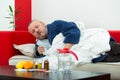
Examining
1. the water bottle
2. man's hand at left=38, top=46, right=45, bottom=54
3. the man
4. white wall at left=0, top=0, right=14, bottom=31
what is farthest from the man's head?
white wall at left=0, top=0, right=14, bottom=31

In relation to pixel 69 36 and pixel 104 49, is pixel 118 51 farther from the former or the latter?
pixel 69 36

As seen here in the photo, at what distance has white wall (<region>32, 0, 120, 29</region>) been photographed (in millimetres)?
3730

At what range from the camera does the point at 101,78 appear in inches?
79.7

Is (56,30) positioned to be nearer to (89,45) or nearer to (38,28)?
(38,28)

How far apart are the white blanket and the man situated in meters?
0.06

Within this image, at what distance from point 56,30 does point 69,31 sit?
0.21 meters

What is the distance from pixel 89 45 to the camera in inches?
117

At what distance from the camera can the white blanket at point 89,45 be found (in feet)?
9.52

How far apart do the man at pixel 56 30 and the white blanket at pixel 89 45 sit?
0.21ft

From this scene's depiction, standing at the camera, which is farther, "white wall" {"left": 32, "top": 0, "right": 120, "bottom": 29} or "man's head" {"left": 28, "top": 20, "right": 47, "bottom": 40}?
"white wall" {"left": 32, "top": 0, "right": 120, "bottom": 29}

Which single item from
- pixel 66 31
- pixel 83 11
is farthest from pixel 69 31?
pixel 83 11

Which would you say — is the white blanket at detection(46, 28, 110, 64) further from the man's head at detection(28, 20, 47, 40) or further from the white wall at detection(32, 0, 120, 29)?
the white wall at detection(32, 0, 120, 29)

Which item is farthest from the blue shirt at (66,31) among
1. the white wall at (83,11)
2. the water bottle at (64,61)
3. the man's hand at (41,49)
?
the white wall at (83,11)

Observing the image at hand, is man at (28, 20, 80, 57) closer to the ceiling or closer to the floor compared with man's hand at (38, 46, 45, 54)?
closer to the ceiling
